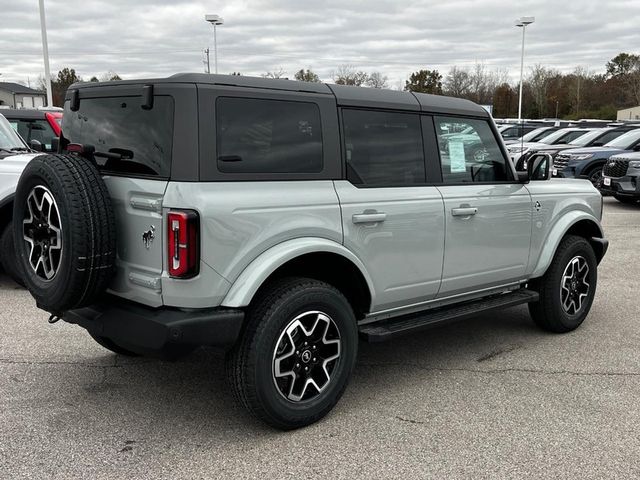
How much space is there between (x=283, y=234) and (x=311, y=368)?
0.81m

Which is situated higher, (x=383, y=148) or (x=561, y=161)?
(x=383, y=148)

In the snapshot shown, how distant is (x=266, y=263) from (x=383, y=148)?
1.24 metres

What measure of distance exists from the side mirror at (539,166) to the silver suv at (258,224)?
27.1 inches

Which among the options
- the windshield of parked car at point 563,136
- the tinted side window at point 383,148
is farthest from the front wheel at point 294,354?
the windshield of parked car at point 563,136

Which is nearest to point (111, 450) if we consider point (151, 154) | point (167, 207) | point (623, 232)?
point (167, 207)

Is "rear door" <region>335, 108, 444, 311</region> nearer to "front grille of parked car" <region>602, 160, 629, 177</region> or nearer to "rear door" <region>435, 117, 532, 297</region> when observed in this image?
"rear door" <region>435, 117, 532, 297</region>

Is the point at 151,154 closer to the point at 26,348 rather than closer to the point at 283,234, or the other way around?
the point at 283,234

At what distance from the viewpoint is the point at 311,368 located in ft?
11.7

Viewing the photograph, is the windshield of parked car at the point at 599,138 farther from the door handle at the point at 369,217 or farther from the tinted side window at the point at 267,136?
the tinted side window at the point at 267,136

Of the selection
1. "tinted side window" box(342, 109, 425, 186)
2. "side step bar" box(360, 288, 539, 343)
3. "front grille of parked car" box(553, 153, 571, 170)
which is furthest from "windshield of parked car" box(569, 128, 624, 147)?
"tinted side window" box(342, 109, 425, 186)

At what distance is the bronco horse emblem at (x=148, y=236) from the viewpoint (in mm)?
3144

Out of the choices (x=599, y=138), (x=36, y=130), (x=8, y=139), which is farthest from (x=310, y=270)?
(x=599, y=138)

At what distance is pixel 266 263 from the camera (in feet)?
10.6

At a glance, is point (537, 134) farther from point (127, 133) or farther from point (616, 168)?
point (127, 133)
